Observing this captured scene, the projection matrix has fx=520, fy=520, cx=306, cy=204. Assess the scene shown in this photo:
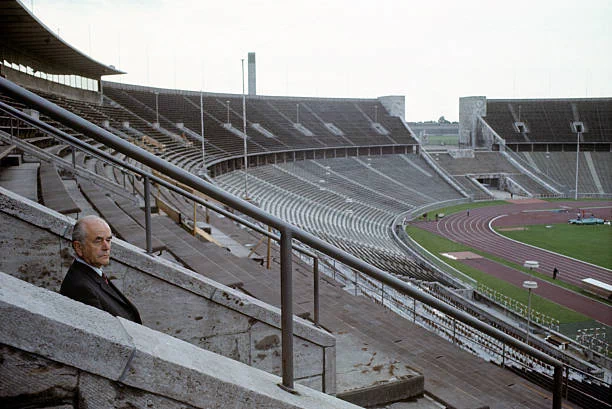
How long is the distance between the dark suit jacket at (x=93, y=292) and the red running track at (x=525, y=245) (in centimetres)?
2128

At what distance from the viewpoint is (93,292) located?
2447 mm

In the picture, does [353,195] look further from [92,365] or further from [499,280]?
[92,365]

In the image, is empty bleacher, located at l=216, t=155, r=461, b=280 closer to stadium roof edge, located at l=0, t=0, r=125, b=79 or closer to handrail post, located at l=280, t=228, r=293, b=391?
stadium roof edge, located at l=0, t=0, r=125, b=79

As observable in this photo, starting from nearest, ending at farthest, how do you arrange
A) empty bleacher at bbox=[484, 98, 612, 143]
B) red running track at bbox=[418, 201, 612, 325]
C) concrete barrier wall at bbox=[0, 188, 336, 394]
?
concrete barrier wall at bbox=[0, 188, 336, 394] < red running track at bbox=[418, 201, 612, 325] < empty bleacher at bbox=[484, 98, 612, 143]

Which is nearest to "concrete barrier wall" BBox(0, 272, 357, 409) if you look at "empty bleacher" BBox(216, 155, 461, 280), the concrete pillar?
"empty bleacher" BBox(216, 155, 461, 280)

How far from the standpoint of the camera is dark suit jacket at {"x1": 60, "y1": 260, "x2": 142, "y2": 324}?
2.43 m

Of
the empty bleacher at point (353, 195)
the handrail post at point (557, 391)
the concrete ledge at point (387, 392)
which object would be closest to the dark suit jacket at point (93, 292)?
the concrete ledge at point (387, 392)

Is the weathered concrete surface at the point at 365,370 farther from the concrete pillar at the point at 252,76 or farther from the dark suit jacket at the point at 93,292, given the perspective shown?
the concrete pillar at the point at 252,76

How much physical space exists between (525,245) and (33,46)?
30700mm

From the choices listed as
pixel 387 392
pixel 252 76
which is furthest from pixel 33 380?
pixel 252 76

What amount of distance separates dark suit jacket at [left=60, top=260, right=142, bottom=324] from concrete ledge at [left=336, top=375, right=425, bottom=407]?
67.1 inches

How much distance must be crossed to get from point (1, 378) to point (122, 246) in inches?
77.7

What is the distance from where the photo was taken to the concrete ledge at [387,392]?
368cm

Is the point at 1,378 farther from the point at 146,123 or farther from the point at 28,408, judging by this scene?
the point at 146,123
